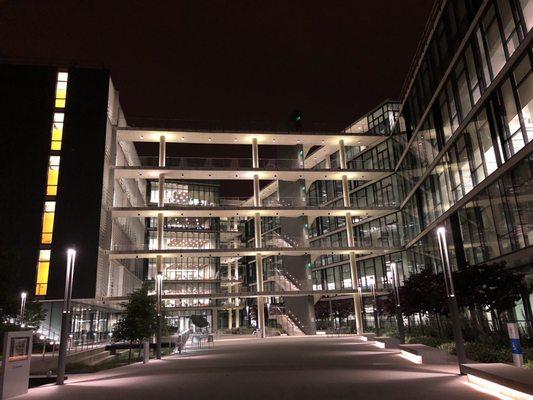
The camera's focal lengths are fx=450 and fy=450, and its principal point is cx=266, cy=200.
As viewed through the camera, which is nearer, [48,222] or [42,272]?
[42,272]

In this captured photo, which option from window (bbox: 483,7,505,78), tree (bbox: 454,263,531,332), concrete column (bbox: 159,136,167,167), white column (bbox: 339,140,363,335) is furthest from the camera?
concrete column (bbox: 159,136,167,167)

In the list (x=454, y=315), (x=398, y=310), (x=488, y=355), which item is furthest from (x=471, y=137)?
(x=454, y=315)

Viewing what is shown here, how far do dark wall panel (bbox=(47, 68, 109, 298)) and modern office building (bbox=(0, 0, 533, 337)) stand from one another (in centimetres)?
10

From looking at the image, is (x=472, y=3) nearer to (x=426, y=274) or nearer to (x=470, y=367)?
(x=426, y=274)

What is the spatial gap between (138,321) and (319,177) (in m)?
28.3

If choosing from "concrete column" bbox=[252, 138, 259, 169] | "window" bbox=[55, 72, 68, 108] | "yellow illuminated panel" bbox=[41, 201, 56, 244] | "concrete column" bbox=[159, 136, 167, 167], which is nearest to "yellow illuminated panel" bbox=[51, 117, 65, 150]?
"window" bbox=[55, 72, 68, 108]

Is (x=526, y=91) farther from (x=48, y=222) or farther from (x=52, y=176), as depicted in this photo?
(x=52, y=176)

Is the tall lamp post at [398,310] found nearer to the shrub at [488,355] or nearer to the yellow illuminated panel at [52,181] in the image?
the shrub at [488,355]

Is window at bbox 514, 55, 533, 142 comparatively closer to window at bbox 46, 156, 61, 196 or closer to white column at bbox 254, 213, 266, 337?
white column at bbox 254, 213, 266, 337

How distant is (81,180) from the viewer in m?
38.6

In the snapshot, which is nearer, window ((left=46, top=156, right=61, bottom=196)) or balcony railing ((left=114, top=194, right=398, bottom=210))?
window ((left=46, top=156, right=61, bottom=196))

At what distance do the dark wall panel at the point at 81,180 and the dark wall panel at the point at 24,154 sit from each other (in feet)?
4.90

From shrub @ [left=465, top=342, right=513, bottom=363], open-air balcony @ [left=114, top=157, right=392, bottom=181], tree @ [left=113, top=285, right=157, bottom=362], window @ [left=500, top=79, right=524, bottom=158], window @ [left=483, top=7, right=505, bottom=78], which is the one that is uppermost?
open-air balcony @ [left=114, top=157, right=392, bottom=181]

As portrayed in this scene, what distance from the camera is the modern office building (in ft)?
66.4
